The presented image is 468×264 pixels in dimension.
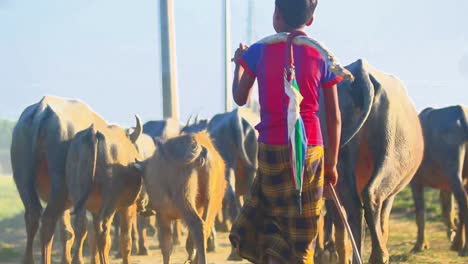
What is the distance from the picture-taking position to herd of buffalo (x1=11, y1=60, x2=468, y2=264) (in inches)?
248

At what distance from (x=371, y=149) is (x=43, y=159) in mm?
3922

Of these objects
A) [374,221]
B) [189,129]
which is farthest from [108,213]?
[189,129]

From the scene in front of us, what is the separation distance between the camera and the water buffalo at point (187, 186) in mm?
7379

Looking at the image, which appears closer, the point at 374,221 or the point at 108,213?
the point at 374,221

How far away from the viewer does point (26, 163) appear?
8.28 m

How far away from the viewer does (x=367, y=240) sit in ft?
39.9

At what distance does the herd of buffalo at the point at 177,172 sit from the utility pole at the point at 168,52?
6387mm

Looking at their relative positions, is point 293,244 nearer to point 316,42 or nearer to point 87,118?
point 316,42

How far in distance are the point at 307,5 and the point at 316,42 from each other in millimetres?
264

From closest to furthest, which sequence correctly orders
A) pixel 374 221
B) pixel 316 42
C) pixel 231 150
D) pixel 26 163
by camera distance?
pixel 316 42, pixel 374 221, pixel 26 163, pixel 231 150

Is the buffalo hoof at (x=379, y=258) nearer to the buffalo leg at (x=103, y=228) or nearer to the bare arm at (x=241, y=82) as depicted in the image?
the bare arm at (x=241, y=82)

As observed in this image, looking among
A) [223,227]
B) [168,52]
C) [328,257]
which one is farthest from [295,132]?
[168,52]

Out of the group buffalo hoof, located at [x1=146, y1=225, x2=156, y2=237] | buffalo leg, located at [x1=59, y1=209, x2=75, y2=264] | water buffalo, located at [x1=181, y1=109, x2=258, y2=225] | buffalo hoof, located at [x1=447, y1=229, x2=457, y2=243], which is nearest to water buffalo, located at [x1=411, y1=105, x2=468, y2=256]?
buffalo hoof, located at [x1=447, y1=229, x2=457, y2=243]

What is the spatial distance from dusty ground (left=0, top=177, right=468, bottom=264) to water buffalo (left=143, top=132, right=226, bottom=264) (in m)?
2.64
